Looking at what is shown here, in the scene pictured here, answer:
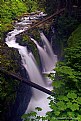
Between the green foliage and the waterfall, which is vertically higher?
the waterfall

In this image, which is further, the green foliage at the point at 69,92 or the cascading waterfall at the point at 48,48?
the cascading waterfall at the point at 48,48

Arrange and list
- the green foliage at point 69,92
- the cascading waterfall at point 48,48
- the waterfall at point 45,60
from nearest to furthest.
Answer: the green foliage at point 69,92, the waterfall at point 45,60, the cascading waterfall at point 48,48

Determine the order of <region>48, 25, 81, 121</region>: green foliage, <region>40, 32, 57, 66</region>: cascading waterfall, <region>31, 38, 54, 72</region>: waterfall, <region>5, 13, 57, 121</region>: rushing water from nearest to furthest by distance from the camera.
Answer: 1. <region>48, 25, 81, 121</region>: green foliage
2. <region>5, 13, 57, 121</region>: rushing water
3. <region>31, 38, 54, 72</region>: waterfall
4. <region>40, 32, 57, 66</region>: cascading waterfall

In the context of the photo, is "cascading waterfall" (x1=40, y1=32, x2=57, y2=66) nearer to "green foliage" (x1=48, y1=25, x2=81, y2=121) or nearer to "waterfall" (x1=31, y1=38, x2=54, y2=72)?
"waterfall" (x1=31, y1=38, x2=54, y2=72)

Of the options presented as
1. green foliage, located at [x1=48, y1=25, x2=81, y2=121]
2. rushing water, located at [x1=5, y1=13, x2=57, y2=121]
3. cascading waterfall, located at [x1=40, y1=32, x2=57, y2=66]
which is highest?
cascading waterfall, located at [x1=40, y1=32, x2=57, y2=66]

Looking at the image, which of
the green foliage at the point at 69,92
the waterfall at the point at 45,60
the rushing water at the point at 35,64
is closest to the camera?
the green foliage at the point at 69,92

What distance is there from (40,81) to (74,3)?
3718 mm

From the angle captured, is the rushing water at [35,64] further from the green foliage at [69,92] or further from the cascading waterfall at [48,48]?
the green foliage at [69,92]

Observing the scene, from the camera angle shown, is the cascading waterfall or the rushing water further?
the cascading waterfall

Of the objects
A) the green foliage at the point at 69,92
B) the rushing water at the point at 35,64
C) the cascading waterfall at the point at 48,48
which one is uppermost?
the cascading waterfall at the point at 48,48

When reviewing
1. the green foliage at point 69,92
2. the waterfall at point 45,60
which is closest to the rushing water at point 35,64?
the waterfall at point 45,60

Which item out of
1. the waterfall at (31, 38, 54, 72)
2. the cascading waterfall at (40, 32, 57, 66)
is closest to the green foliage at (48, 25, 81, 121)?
the waterfall at (31, 38, 54, 72)

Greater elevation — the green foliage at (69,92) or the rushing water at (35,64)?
the rushing water at (35,64)

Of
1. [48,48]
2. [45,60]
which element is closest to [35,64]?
[45,60]
